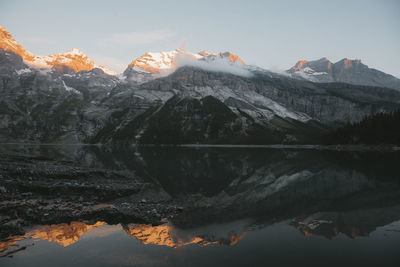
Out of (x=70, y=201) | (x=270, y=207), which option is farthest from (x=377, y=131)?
(x=70, y=201)

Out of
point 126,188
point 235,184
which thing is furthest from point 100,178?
point 235,184

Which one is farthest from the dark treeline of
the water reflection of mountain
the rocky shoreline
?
the rocky shoreline

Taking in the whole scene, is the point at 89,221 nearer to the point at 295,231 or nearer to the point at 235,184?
the point at 295,231

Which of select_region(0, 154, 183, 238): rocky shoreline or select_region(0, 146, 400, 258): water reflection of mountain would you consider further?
select_region(0, 154, 183, 238): rocky shoreline

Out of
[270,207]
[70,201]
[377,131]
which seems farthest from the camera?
[377,131]

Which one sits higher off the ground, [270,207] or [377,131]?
[270,207]

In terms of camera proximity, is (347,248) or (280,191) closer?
(347,248)

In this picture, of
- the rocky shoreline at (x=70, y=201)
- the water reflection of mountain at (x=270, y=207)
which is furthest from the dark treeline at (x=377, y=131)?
the rocky shoreline at (x=70, y=201)

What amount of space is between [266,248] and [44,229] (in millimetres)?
17198

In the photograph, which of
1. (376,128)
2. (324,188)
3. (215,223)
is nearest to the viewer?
(215,223)

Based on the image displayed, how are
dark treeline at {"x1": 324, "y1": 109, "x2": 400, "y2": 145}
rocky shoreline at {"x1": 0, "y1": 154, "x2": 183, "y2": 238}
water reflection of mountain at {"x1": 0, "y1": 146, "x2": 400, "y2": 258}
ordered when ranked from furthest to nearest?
dark treeline at {"x1": 324, "y1": 109, "x2": 400, "y2": 145} < rocky shoreline at {"x1": 0, "y1": 154, "x2": 183, "y2": 238} < water reflection of mountain at {"x1": 0, "y1": 146, "x2": 400, "y2": 258}

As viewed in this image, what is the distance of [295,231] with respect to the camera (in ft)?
74.9

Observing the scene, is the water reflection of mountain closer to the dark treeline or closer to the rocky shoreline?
the rocky shoreline

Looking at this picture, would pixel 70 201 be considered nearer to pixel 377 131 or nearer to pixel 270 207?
pixel 270 207
